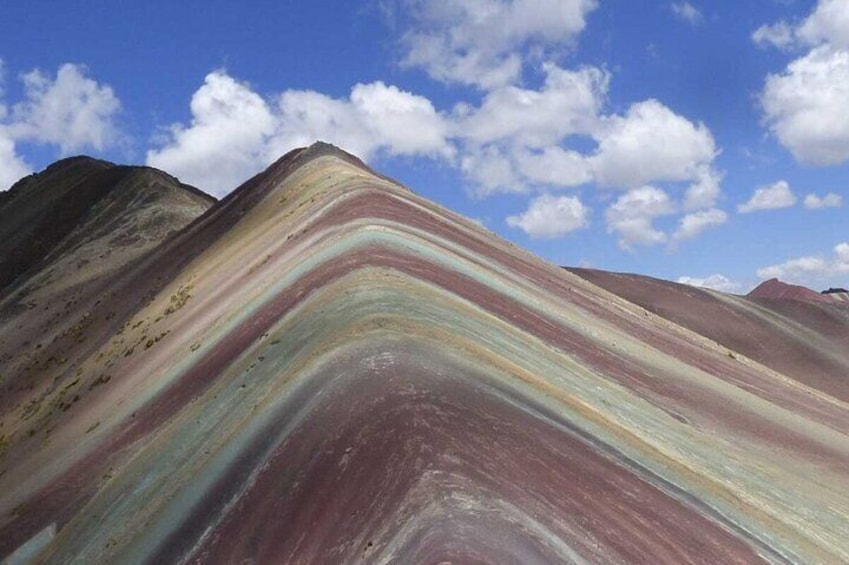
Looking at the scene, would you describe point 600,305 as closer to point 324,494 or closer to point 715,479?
point 715,479

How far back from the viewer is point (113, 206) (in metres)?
79.4

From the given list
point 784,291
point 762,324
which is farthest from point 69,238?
point 784,291

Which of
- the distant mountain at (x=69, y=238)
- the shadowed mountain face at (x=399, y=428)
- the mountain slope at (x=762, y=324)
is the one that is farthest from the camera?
the mountain slope at (x=762, y=324)

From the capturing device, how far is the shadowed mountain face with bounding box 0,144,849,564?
1133 cm

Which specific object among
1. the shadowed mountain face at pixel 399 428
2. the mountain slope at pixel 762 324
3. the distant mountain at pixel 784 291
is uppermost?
the distant mountain at pixel 784 291

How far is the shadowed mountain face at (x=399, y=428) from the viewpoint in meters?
11.3

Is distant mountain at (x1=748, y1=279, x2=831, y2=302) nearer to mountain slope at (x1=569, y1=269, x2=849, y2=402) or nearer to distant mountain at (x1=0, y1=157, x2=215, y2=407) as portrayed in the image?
mountain slope at (x1=569, y1=269, x2=849, y2=402)

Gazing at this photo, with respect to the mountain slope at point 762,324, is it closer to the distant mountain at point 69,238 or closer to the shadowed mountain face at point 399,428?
the shadowed mountain face at point 399,428

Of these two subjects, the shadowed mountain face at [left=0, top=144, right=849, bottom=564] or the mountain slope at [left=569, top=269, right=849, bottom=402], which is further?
the mountain slope at [left=569, top=269, right=849, bottom=402]

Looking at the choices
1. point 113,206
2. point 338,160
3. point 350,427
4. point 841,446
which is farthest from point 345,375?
point 113,206

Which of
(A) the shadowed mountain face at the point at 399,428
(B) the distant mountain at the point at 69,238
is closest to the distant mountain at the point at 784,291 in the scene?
(B) the distant mountain at the point at 69,238

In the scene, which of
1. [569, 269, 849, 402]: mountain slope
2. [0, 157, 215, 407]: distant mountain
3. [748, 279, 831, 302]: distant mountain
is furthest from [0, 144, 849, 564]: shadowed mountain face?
[748, 279, 831, 302]: distant mountain

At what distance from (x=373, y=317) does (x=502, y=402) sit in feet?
12.0

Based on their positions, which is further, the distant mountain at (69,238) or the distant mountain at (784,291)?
the distant mountain at (784,291)
